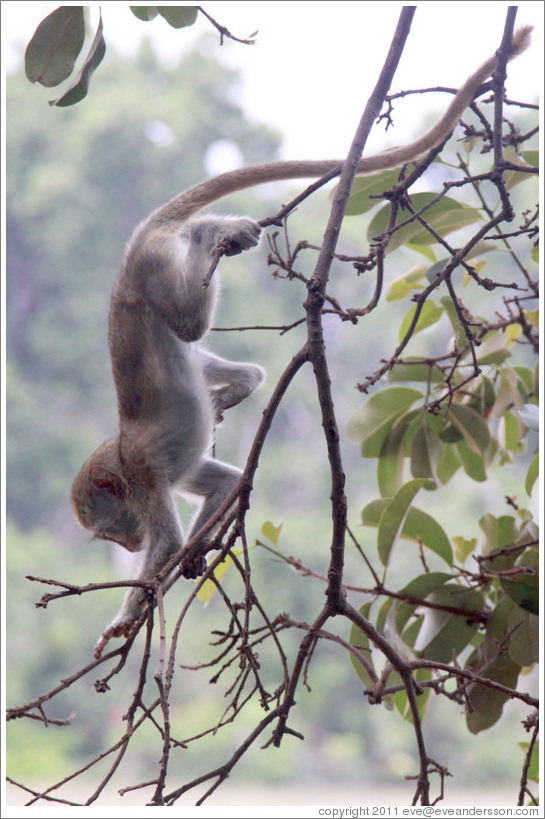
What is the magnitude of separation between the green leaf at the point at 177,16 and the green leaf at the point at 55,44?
0.37ft

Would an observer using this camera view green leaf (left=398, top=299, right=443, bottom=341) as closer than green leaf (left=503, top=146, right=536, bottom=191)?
No

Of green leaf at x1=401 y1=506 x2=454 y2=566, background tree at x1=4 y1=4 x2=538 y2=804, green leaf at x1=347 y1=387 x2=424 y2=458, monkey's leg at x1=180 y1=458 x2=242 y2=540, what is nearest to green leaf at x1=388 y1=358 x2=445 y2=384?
green leaf at x1=347 y1=387 x2=424 y2=458

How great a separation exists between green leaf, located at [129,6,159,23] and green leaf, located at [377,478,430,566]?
0.69 metres

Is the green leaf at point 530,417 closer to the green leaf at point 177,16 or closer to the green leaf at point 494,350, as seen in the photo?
the green leaf at point 494,350

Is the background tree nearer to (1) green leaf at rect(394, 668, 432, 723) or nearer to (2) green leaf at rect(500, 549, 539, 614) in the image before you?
(1) green leaf at rect(394, 668, 432, 723)

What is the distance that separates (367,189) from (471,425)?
40cm

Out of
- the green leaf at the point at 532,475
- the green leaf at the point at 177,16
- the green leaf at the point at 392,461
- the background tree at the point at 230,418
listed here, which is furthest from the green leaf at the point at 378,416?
the background tree at the point at 230,418

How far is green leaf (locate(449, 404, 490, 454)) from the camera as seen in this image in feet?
4.20

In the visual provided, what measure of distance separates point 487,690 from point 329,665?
5.82 meters

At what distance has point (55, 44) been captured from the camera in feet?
3.25

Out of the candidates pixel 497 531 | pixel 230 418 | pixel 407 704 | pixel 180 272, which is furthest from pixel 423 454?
pixel 230 418

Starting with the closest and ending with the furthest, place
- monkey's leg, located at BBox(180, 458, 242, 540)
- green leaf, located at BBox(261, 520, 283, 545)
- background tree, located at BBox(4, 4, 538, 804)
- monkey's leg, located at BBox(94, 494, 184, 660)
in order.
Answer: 1. green leaf, located at BBox(261, 520, 283, 545)
2. monkey's leg, located at BBox(94, 494, 184, 660)
3. monkey's leg, located at BBox(180, 458, 242, 540)
4. background tree, located at BBox(4, 4, 538, 804)

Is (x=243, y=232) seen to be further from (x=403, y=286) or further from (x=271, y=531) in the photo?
(x=271, y=531)

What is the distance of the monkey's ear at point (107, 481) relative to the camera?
1.39 metres
